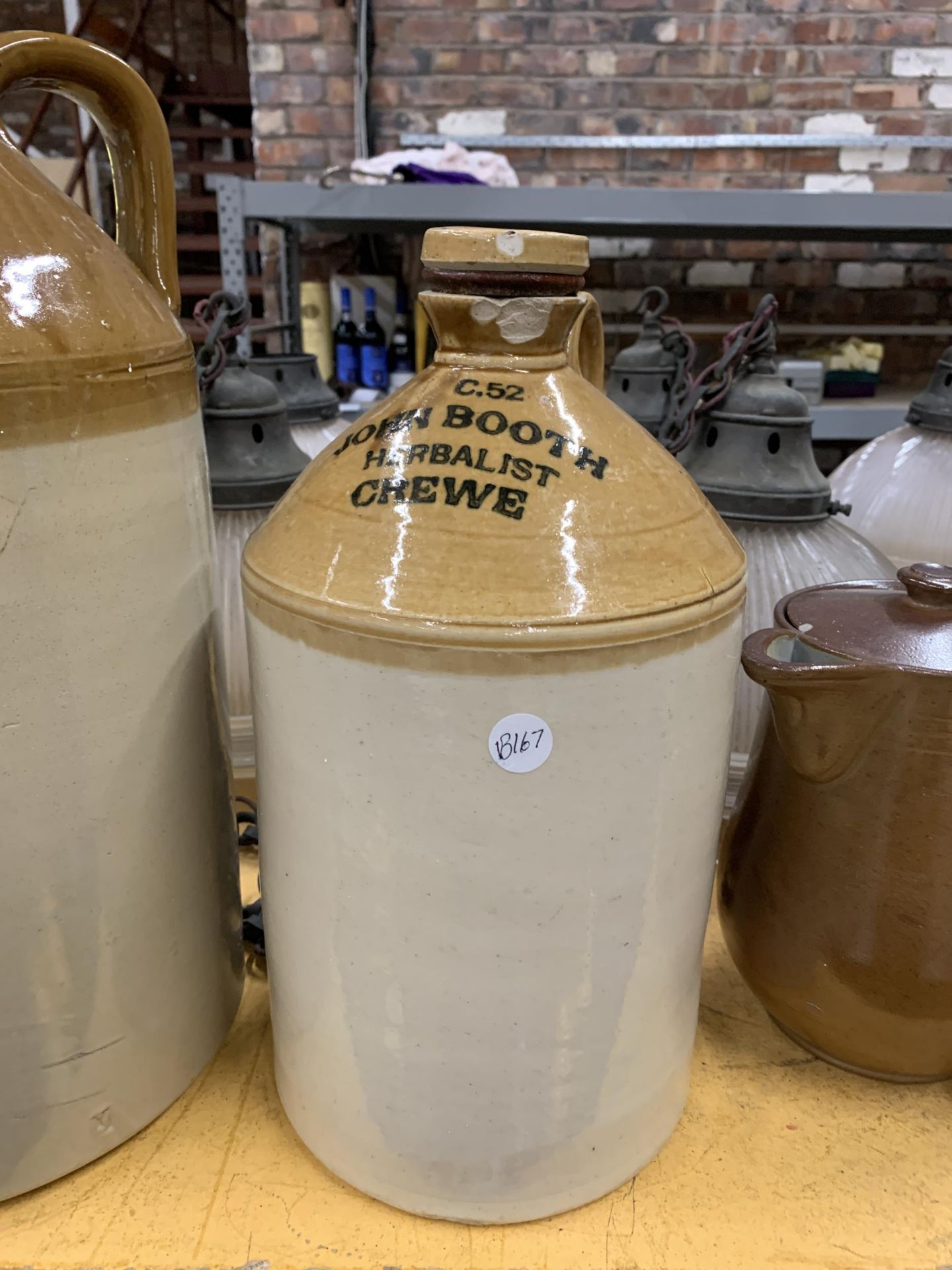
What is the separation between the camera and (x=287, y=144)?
250cm

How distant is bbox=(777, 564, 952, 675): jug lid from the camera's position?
565mm

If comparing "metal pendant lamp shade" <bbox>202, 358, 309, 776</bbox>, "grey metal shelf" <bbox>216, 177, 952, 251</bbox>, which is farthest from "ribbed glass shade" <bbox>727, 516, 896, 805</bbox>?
"grey metal shelf" <bbox>216, 177, 952, 251</bbox>

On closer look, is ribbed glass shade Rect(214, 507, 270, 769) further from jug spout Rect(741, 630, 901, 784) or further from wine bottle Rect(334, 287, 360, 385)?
A: wine bottle Rect(334, 287, 360, 385)

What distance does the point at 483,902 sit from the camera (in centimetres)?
51

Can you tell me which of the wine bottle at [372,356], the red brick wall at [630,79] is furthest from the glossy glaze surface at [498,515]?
the red brick wall at [630,79]

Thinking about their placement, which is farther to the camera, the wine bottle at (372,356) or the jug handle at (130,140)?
the wine bottle at (372,356)

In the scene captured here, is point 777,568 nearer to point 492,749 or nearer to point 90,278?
point 492,749

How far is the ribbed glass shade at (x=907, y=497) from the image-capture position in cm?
118

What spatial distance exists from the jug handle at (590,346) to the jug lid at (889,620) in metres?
0.20

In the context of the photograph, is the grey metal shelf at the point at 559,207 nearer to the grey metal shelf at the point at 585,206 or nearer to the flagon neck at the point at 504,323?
the grey metal shelf at the point at 585,206

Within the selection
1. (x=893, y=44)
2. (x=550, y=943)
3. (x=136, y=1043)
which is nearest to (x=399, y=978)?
(x=550, y=943)

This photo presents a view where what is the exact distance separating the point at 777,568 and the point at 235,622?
1.74 feet

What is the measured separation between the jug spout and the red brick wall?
2297mm

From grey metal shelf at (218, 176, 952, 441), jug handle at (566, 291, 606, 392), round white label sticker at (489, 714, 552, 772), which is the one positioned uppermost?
grey metal shelf at (218, 176, 952, 441)
